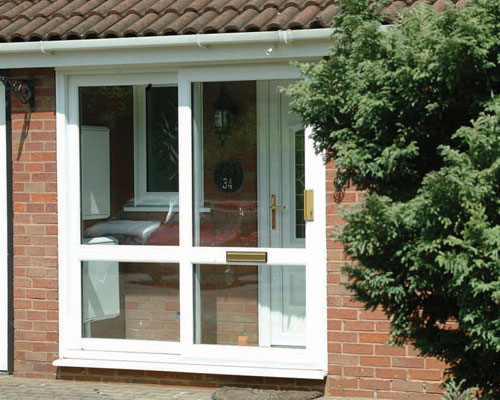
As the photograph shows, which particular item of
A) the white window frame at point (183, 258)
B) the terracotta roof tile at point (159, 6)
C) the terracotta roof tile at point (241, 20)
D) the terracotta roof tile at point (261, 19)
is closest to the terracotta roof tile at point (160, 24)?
the terracotta roof tile at point (159, 6)

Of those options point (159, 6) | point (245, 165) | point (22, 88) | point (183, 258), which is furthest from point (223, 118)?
point (22, 88)

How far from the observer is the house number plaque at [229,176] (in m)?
8.44

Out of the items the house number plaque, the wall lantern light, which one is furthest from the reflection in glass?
the wall lantern light

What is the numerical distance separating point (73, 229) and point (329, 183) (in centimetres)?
219

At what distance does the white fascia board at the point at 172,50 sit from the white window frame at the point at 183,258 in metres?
0.22

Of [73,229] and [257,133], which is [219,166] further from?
[73,229]

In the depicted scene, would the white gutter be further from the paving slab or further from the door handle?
the paving slab

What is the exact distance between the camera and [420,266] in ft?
16.5

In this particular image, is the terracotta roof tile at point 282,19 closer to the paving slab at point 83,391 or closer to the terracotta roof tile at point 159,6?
the terracotta roof tile at point 159,6

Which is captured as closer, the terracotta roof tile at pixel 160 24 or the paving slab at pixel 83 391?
the terracotta roof tile at pixel 160 24

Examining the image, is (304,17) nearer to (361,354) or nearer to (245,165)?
(245,165)

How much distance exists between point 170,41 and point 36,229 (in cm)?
199

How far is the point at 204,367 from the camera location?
27.4 feet

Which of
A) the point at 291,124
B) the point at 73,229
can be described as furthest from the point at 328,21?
the point at 73,229
